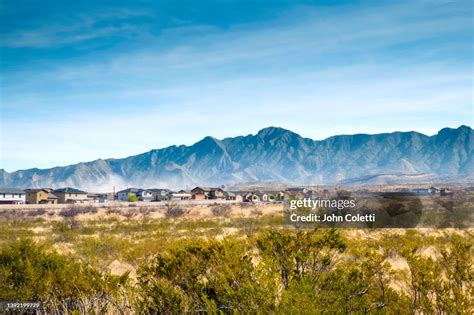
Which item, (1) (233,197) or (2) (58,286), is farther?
(1) (233,197)

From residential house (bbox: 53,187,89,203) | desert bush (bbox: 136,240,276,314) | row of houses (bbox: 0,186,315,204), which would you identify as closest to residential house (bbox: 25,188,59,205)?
row of houses (bbox: 0,186,315,204)

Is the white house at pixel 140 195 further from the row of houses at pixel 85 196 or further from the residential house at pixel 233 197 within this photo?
the residential house at pixel 233 197

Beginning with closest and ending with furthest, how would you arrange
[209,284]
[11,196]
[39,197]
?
[209,284] → [11,196] → [39,197]

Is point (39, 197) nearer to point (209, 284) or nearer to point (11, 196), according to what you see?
point (11, 196)

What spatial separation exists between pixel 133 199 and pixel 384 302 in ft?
380

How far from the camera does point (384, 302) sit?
7.71m

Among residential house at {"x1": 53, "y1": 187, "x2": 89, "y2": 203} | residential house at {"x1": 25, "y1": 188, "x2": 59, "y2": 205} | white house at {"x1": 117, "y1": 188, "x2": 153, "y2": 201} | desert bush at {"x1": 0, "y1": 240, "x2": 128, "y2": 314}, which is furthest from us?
white house at {"x1": 117, "y1": 188, "x2": 153, "y2": 201}

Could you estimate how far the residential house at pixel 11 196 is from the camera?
9788cm

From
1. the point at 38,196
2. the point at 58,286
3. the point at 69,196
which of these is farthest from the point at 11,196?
the point at 58,286

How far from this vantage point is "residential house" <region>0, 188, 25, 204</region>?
97875 mm

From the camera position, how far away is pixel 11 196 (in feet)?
330

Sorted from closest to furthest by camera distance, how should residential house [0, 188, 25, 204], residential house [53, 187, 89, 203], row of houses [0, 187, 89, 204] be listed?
residential house [0, 188, 25, 204] < row of houses [0, 187, 89, 204] < residential house [53, 187, 89, 203]

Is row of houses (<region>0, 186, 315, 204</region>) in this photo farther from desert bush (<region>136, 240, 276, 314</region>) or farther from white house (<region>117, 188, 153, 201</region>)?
desert bush (<region>136, 240, 276, 314</region>)

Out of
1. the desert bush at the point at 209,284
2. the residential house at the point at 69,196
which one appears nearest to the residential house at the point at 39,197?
the residential house at the point at 69,196
